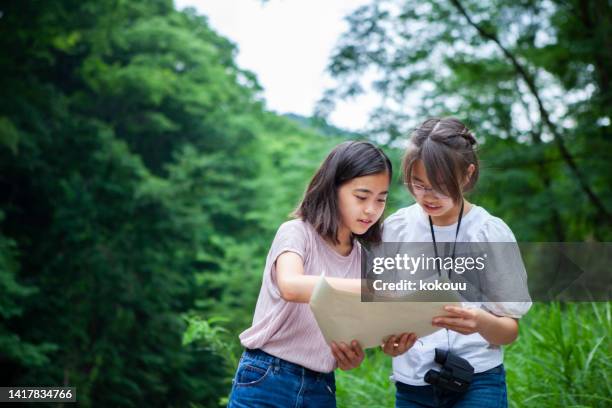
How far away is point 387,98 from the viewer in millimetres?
7355

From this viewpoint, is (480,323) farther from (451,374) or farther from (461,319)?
(451,374)

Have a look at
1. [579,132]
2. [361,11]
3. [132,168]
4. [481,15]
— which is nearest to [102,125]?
[132,168]

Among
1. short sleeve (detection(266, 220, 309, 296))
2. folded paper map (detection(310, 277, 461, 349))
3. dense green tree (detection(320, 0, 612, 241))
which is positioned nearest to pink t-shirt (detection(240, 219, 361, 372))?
short sleeve (detection(266, 220, 309, 296))

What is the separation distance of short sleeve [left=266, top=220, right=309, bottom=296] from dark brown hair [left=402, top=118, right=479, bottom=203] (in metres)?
0.32

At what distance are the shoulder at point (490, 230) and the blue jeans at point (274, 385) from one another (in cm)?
50

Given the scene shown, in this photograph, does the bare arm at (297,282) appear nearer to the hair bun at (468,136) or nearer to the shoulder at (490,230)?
the shoulder at (490,230)

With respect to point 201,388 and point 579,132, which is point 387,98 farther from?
point 201,388

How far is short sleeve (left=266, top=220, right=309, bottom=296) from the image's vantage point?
5.19ft

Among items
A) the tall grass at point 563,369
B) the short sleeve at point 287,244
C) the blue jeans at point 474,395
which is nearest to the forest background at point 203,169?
the tall grass at point 563,369

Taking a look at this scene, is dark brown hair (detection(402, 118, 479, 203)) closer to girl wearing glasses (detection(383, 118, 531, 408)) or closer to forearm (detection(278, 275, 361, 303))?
girl wearing glasses (detection(383, 118, 531, 408))

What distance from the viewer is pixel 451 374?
1.64 m

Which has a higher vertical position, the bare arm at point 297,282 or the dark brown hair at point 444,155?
the dark brown hair at point 444,155

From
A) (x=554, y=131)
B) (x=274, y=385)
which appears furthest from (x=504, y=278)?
(x=554, y=131)

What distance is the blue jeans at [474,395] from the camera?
1681 millimetres
